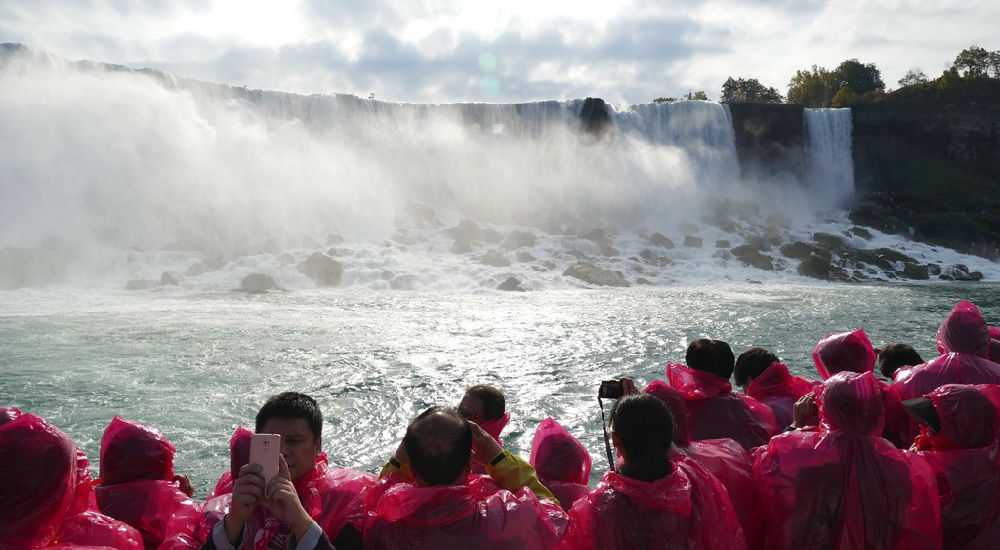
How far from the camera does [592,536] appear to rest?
7.53ft

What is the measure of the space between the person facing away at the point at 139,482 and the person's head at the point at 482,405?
1.31 meters

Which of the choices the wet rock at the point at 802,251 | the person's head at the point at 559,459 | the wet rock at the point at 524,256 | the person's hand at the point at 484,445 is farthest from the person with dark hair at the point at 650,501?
the wet rock at the point at 802,251

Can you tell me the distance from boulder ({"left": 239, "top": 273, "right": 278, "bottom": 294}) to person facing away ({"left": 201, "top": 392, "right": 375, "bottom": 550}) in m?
18.3

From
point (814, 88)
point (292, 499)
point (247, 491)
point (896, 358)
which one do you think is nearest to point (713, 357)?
point (896, 358)

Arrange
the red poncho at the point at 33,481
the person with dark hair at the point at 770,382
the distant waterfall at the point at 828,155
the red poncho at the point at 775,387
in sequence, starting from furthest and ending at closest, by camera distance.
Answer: the distant waterfall at the point at 828,155, the red poncho at the point at 775,387, the person with dark hair at the point at 770,382, the red poncho at the point at 33,481

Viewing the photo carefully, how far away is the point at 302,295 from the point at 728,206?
24149 millimetres

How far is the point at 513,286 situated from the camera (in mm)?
20922

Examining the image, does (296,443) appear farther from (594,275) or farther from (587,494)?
(594,275)

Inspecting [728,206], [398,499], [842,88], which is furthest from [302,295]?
[842,88]

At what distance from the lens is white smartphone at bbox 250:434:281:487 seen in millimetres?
1885

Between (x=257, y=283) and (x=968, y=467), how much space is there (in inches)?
775

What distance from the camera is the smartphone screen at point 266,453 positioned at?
6.18 ft

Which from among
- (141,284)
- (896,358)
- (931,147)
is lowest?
(141,284)

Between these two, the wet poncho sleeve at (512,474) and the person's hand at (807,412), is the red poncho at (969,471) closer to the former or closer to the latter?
the person's hand at (807,412)
